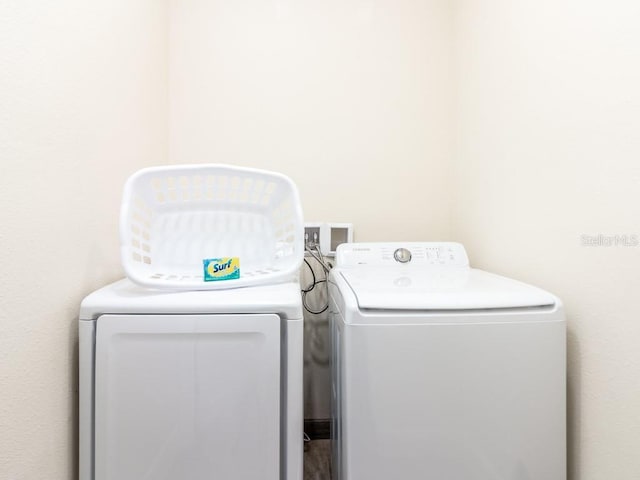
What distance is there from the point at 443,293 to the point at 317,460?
1.02m

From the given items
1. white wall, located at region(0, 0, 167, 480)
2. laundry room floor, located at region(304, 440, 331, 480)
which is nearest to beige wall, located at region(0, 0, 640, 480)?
white wall, located at region(0, 0, 167, 480)

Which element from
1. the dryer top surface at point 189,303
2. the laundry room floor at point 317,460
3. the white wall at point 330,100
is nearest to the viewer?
the dryer top surface at point 189,303

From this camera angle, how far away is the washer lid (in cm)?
72

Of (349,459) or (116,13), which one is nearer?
(349,459)

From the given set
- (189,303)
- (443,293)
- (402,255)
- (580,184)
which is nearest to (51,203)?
(189,303)

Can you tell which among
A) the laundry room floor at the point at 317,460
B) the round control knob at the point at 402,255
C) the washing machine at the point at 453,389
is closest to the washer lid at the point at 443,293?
the washing machine at the point at 453,389

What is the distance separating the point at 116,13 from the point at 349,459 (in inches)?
56.7

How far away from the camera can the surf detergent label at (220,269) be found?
828mm

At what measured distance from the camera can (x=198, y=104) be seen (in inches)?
56.7

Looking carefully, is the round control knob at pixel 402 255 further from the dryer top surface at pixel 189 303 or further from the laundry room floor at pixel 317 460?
the laundry room floor at pixel 317 460

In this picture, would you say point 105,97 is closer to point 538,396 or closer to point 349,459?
point 349,459

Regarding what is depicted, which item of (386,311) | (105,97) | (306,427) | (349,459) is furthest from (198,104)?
(306,427)

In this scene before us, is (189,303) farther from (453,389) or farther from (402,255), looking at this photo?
(402,255)

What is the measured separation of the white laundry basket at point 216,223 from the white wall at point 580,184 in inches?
28.6
